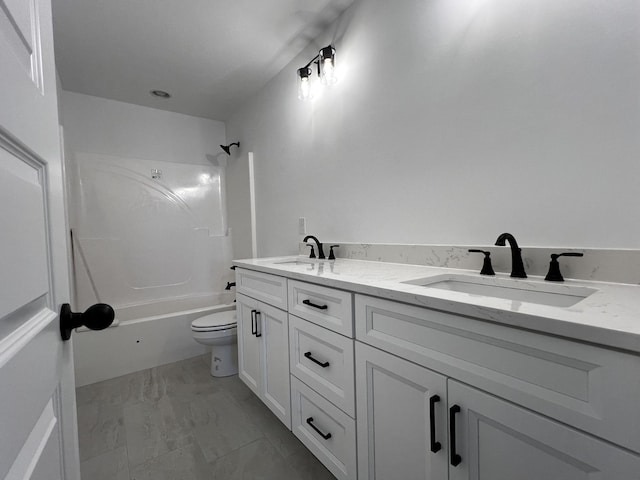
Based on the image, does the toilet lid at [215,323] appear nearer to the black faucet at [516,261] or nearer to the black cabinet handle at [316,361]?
the black cabinet handle at [316,361]

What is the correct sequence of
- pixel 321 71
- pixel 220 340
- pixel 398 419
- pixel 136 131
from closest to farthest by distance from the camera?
1. pixel 398 419
2. pixel 321 71
3. pixel 220 340
4. pixel 136 131

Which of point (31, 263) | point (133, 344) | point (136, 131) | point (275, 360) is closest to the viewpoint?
point (31, 263)

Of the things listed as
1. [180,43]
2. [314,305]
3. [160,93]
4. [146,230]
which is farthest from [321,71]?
[146,230]

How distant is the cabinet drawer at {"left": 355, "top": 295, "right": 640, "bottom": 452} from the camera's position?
525 millimetres

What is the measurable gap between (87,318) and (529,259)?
1344mm

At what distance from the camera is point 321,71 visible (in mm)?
2006

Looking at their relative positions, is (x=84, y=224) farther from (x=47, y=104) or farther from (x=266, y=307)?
(x=47, y=104)

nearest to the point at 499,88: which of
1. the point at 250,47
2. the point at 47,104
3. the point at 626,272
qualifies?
the point at 626,272

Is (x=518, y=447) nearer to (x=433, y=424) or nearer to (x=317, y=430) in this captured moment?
(x=433, y=424)

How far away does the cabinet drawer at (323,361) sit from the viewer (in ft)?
3.61

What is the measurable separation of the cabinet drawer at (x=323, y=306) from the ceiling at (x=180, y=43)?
1706 millimetres

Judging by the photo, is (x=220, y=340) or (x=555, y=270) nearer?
(x=555, y=270)

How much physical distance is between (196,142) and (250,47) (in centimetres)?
150

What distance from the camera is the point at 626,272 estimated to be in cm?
91
